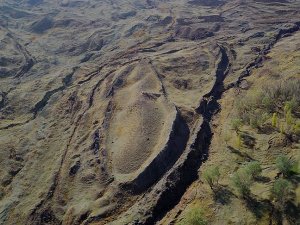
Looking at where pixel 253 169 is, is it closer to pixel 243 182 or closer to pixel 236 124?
pixel 243 182

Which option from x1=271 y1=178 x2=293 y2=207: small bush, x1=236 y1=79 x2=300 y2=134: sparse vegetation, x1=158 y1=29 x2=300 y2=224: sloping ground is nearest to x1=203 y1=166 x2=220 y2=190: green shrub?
x1=158 y1=29 x2=300 y2=224: sloping ground

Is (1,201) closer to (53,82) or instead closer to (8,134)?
(8,134)

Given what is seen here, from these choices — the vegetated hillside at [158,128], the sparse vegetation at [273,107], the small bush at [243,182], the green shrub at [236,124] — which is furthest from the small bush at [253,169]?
the green shrub at [236,124]

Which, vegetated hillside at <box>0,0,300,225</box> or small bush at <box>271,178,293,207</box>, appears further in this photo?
vegetated hillside at <box>0,0,300,225</box>

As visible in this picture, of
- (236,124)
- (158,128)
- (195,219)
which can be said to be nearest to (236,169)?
(236,124)

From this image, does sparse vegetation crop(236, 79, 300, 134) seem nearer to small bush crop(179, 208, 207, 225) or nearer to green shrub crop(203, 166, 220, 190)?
green shrub crop(203, 166, 220, 190)
